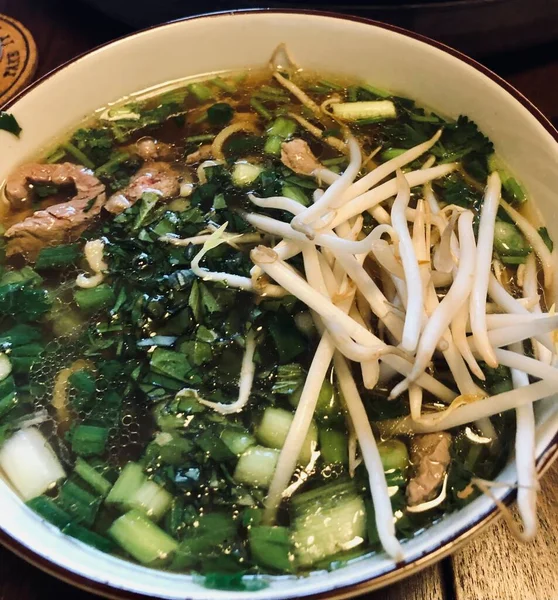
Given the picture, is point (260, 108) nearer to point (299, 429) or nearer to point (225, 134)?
point (225, 134)

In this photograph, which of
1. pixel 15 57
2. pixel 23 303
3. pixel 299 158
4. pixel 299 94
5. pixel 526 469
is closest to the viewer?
pixel 526 469

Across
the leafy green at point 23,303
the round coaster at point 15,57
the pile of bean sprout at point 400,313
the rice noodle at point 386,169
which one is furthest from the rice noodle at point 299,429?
the round coaster at point 15,57

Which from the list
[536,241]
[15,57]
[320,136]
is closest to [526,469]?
[536,241]

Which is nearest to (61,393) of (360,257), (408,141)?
(360,257)

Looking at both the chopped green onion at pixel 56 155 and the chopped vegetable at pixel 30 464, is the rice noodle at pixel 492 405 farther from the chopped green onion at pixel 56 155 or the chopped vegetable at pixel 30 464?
the chopped green onion at pixel 56 155

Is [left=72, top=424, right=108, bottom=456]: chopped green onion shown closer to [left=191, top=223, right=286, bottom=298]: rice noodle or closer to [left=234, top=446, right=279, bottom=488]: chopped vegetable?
[left=234, top=446, right=279, bottom=488]: chopped vegetable

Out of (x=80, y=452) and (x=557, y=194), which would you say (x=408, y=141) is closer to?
(x=557, y=194)
